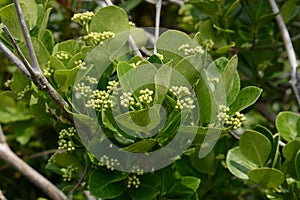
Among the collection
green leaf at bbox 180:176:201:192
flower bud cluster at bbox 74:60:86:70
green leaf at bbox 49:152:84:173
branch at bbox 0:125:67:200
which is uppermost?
flower bud cluster at bbox 74:60:86:70

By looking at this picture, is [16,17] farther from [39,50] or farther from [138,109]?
[138,109]

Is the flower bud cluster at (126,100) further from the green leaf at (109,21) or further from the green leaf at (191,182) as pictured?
the green leaf at (191,182)

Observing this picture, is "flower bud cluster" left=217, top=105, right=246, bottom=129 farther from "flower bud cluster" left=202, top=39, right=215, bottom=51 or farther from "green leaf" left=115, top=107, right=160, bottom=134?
"flower bud cluster" left=202, top=39, right=215, bottom=51

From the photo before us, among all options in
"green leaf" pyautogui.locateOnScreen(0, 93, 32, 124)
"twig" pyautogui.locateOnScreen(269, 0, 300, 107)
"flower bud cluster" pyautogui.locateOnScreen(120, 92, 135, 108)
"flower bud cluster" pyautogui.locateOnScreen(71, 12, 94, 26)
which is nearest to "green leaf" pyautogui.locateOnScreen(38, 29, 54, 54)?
"flower bud cluster" pyautogui.locateOnScreen(71, 12, 94, 26)

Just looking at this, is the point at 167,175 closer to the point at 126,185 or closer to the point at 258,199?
the point at 126,185

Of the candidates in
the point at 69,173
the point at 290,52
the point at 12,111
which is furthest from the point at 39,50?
the point at 12,111

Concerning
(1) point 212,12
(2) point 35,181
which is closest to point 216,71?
(1) point 212,12
